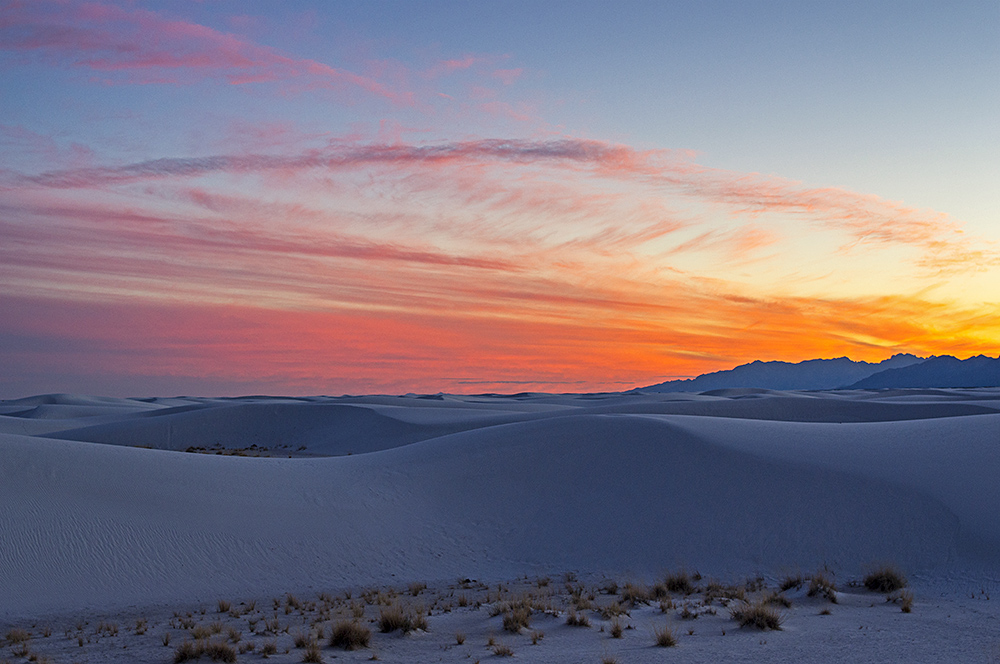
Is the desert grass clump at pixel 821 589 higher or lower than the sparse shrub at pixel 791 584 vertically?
higher

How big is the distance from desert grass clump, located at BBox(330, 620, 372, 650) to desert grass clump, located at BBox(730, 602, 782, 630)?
4.60m

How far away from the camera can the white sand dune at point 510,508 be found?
1356 centimetres

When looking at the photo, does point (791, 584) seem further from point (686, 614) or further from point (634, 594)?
point (686, 614)

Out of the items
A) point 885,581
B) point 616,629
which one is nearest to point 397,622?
point 616,629

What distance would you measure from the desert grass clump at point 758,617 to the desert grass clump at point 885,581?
3001mm

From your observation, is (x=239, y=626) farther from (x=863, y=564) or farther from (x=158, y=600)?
(x=863, y=564)

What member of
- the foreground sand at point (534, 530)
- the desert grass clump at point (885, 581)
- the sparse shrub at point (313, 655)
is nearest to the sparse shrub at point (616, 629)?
the foreground sand at point (534, 530)

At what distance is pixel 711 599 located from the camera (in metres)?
11.5

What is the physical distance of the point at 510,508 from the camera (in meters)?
17.6

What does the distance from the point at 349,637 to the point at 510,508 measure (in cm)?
868

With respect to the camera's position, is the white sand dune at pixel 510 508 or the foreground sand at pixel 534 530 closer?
the foreground sand at pixel 534 530

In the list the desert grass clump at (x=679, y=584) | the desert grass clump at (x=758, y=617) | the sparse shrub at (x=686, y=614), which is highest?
the desert grass clump at (x=758, y=617)

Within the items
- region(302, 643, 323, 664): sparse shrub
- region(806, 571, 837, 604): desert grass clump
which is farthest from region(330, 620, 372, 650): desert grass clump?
region(806, 571, 837, 604): desert grass clump

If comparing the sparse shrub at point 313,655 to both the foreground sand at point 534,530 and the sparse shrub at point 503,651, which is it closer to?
the foreground sand at point 534,530
